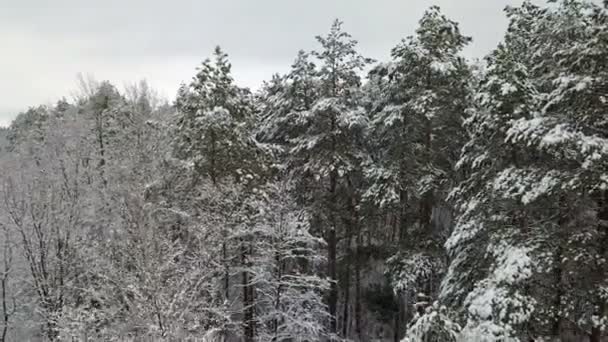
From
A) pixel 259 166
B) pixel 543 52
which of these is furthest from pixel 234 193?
pixel 543 52

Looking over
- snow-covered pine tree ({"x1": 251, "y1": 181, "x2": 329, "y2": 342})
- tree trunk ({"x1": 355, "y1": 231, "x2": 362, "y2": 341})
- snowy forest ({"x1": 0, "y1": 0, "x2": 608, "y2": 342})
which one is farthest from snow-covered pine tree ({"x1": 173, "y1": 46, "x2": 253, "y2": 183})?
tree trunk ({"x1": 355, "y1": 231, "x2": 362, "y2": 341})

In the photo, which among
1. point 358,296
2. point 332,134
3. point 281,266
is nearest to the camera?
point 281,266

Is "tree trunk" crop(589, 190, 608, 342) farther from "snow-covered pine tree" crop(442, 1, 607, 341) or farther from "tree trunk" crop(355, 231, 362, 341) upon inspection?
"tree trunk" crop(355, 231, 362, 341)

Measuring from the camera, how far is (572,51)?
9.36 metres

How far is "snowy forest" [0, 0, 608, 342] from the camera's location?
9578 millimetres

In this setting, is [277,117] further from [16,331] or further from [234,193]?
[16,331]

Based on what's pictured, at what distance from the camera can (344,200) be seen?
18.7m

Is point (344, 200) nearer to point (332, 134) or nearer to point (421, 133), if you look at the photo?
point (332, 134)

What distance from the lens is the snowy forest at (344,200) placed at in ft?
31.4

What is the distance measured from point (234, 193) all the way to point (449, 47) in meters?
9.01

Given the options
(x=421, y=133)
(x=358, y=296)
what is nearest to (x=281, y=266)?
(x=358, y=296)

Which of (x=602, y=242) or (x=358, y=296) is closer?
(x=602, y=242)

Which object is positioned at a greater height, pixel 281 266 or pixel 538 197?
pixel 538 197

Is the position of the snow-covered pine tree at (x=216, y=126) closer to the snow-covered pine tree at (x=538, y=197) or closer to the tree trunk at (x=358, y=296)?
the tree trunk at (x=358, y=296)
